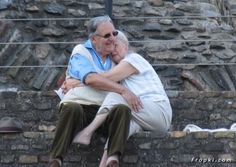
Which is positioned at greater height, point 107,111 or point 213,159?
point 107,111

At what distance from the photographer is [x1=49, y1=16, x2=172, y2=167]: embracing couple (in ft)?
15.0

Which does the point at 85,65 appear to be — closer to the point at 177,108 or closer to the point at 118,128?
the point at 118,128

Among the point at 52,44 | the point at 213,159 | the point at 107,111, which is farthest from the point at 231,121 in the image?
the point at 52,44

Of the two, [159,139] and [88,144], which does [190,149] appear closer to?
[159,139]

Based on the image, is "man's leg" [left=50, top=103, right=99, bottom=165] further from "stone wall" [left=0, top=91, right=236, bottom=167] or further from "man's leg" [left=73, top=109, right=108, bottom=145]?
"stone wall" [left=0, top=91, right=236, bottom=167]

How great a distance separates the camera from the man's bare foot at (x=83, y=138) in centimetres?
466

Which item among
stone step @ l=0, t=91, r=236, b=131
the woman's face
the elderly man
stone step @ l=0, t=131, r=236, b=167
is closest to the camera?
the elderly man

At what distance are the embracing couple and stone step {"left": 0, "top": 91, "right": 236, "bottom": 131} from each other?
0.79 m

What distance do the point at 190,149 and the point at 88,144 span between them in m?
0.63

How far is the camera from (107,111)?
4672 millimetres

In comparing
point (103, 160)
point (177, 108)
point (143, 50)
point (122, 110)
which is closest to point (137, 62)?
point (122, 110)

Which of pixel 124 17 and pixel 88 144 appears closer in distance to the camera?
pixel 88 144

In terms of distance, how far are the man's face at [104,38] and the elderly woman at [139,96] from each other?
0.19 feet

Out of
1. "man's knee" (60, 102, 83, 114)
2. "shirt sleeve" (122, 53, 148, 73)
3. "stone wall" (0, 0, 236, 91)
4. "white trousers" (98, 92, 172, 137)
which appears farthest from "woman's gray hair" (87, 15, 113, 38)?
"stone wall" (0, 0, 236, 91)
